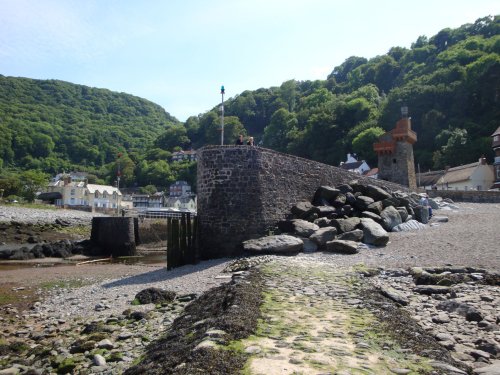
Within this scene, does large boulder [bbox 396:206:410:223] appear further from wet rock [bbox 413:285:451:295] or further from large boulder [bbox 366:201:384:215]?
wet rock [bbox 413:285:451:295]

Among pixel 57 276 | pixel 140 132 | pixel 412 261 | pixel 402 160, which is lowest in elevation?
pixel 57 276

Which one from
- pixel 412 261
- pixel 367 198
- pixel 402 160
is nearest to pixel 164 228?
pixel 402 160

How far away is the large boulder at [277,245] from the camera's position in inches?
565

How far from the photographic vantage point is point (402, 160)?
39.9m

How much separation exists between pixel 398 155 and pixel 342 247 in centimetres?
2817

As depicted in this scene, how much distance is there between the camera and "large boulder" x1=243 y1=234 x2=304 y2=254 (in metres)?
14.4

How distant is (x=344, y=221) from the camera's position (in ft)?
54.4

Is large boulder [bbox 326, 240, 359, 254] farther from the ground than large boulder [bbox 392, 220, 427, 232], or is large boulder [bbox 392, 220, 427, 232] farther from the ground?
large boulder [bbox 392, 220, 427, 232]

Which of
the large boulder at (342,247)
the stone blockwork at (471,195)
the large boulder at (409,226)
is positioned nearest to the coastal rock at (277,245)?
the large boulder at (342,247)

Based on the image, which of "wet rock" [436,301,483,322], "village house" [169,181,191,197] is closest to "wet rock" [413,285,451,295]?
"wet rock" [436,301,483,322]

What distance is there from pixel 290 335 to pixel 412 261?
794 cm

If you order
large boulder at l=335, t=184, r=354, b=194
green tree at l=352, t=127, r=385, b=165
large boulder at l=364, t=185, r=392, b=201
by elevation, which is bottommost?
large boulder at l=364, t=185, r=392, b=201

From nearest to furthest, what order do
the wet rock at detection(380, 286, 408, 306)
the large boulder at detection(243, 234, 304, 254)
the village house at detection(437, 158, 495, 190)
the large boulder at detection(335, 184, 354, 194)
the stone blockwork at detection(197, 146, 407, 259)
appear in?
the wet rock at detection(380, 286, 408, 306), the large boulder at detection(243, 234, 304, 254), the stone blockwork at detection(197, 146, 407, 259), the large boulder at detection(335, 184, 354, 194), the village house at detection(437, 158, 495, 190)

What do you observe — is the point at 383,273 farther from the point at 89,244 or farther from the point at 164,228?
the point at 164,228
